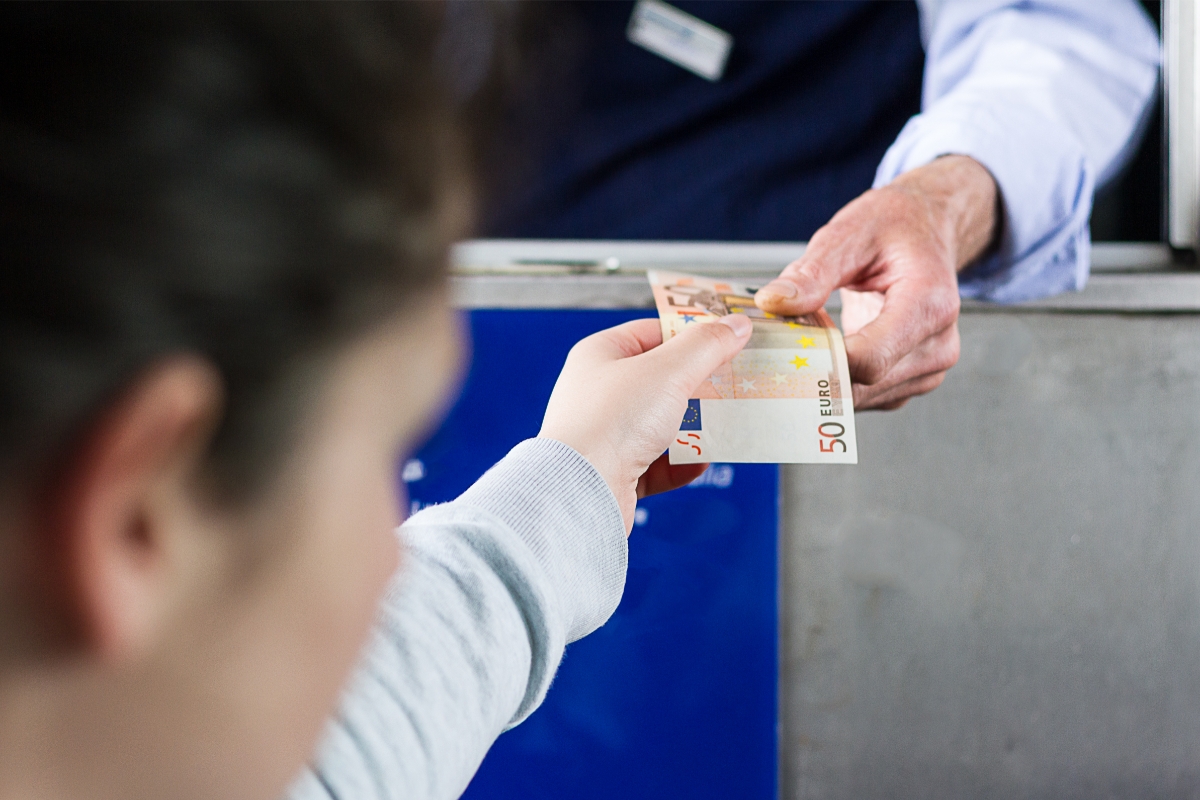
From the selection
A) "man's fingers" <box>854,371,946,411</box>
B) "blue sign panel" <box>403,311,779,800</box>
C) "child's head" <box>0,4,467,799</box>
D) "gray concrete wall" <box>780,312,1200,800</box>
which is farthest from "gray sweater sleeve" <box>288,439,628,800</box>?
"gray concrete wall" <box>780,312,1200,800</box>

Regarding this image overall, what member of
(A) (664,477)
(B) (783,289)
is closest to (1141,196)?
(B) (783,289)

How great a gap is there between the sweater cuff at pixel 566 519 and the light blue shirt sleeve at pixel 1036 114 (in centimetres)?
97

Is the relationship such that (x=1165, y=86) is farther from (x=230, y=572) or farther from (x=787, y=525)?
(x=230, y=572)

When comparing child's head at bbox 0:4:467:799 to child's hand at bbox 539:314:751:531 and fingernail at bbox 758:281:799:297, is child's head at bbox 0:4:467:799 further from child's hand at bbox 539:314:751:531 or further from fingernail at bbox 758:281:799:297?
fingernail at bbox 758:281:799:297

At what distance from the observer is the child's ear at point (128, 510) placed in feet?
0.75

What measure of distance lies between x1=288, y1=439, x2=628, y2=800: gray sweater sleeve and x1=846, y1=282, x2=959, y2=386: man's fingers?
51 centimetres

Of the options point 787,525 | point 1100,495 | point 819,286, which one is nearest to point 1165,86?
point 1100,495

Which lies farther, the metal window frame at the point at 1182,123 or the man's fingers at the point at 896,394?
the metal window frame at the point at 1182,123

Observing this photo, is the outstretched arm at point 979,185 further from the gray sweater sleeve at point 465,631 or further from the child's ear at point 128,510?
the child's ear at point 128,510

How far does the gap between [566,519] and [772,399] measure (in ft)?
1.37

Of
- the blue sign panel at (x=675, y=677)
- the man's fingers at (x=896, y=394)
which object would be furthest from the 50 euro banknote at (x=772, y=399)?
the blue sign panel at (x=675, y=677)

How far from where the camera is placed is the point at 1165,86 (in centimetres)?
156

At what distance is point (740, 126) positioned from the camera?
6.53ft

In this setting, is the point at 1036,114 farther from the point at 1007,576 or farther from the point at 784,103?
the point at 1007,576
